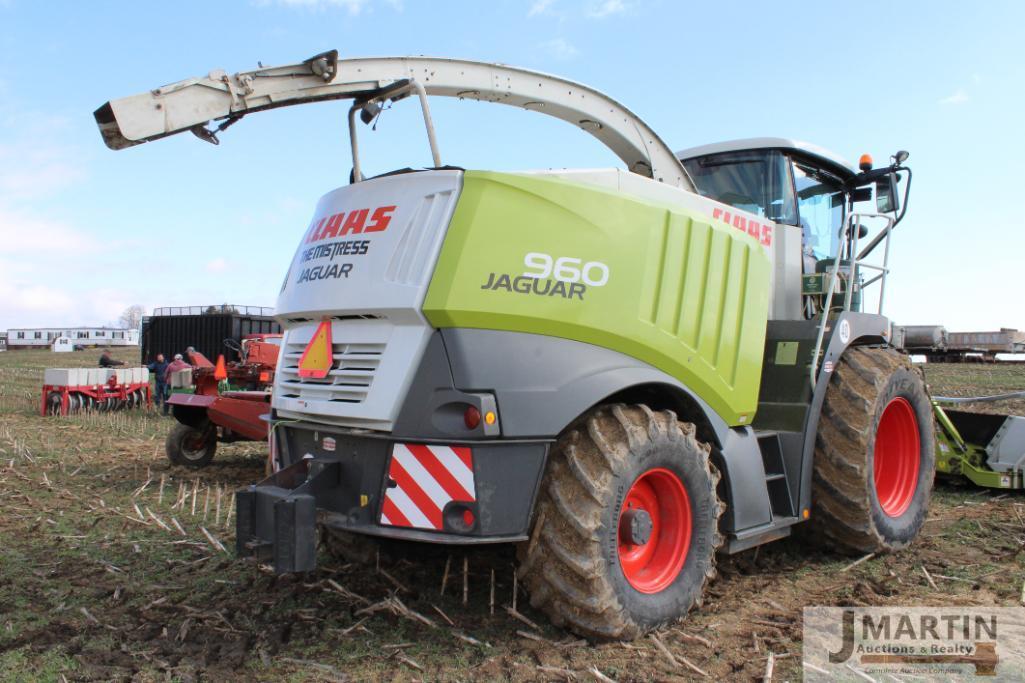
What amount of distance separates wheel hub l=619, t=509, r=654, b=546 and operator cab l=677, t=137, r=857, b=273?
2708 mm

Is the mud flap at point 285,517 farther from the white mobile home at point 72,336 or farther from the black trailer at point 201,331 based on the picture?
the white mobile home at point 72,336

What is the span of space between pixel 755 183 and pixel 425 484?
3.49m

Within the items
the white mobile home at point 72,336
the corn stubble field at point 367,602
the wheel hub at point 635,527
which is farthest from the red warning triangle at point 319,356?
the white mobile home at point 72,336

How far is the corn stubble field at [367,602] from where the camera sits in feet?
11.2

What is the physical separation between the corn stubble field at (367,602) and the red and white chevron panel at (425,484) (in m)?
0.61

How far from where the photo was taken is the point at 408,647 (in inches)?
141

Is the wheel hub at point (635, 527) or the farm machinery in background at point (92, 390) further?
the farm machinery in background at point (92, 390)

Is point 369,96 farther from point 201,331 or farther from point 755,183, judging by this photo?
point 201,331

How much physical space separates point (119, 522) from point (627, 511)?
4468 millimetres

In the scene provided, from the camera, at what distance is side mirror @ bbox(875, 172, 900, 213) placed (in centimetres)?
583

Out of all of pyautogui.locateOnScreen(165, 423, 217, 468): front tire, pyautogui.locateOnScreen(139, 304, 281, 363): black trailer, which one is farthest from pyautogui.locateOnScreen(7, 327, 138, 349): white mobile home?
pyautogui.locateOnScreen(165, 423, 217, 468): front tire

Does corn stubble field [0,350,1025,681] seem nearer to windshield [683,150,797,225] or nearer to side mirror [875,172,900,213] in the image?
windshield [683,150,797,225]

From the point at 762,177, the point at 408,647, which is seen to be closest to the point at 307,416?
the point at 408,647

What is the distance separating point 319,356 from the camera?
157 inches
